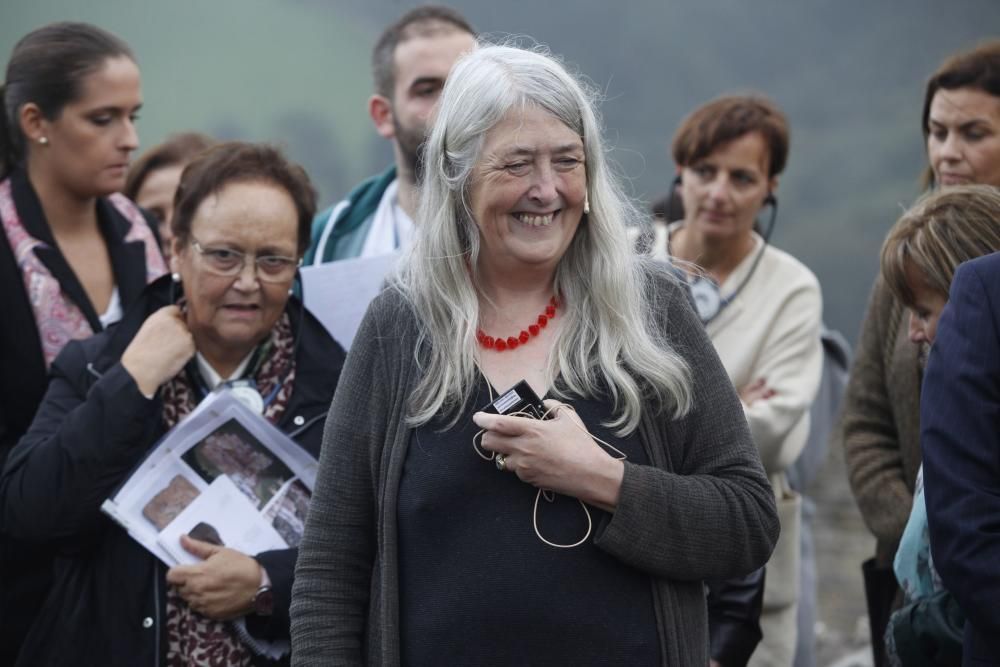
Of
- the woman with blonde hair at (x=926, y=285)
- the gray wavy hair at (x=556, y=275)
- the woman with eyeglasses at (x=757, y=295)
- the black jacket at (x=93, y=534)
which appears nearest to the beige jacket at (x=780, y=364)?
the woman with eyeglasses at (x=757, y=295)

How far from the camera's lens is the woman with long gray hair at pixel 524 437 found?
2258 mm

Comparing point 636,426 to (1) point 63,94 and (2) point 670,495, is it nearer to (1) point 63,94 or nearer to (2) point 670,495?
(2) point 670,495

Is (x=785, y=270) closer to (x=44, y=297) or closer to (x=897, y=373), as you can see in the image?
(x=897, y=373)

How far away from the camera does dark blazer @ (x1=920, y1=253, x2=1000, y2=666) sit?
2.22 metres

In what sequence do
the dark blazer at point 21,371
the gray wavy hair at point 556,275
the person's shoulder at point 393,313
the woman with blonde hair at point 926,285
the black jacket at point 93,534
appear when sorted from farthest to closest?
1. the dark blazer at point 21,371
2. the black jacket at point 93,534
3. the woman with blonde hair at point 926,285
4. the person's shoulder at point 393,313
5. the gray wavy hair at point 556,275

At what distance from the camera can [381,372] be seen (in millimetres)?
2457

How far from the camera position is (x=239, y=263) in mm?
3111

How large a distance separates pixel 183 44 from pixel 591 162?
4445 millimetres

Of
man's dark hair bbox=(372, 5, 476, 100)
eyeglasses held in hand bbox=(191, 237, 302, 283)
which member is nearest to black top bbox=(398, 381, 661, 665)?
eyeglasses held in hand bbox=(191, 237, 302, 283)

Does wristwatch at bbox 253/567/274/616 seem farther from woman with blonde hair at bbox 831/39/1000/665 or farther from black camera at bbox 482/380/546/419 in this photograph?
woman with blonde hair at bbox 831/39/1000/665

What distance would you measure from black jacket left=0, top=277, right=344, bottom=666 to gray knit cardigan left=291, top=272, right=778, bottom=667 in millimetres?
520

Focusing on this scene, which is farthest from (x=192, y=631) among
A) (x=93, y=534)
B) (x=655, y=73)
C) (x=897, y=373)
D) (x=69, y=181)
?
(x=655, y=73)

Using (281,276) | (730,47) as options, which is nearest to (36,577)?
(281,276)

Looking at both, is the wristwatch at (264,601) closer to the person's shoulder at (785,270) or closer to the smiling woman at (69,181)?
the smiling woman at (69,181)
